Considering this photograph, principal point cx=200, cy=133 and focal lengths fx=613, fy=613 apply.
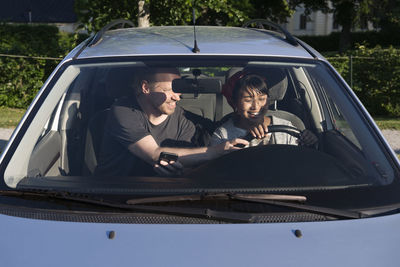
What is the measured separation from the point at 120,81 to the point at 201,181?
0.83 m

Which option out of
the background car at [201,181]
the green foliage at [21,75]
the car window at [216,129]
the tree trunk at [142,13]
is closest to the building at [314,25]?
the green foliage at [21,75]

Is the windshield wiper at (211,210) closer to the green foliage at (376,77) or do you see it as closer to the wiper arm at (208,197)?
the wiper arm at (208,197)

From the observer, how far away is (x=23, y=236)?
2291mm

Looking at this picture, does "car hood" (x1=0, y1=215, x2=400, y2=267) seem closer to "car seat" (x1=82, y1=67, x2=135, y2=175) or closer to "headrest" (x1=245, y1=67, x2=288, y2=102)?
"car seat" (x1=82, y1=67, x2=135, y2=175)

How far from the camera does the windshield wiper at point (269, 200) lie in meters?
2.39

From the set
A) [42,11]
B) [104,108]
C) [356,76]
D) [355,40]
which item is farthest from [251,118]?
[42,11]

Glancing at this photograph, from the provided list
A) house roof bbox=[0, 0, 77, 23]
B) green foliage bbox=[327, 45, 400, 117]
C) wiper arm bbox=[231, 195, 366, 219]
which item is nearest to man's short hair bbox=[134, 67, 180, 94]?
wiper arm bbox=[231, 195, 366, 219]

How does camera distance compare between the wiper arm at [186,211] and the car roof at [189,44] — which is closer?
the wiper arm at [186,211]

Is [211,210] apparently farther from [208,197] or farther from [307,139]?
[307,139]

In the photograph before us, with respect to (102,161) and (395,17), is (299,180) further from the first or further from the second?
(395,17)

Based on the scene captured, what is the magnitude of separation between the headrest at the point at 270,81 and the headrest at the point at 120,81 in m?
0.56

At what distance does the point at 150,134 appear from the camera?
3.12m

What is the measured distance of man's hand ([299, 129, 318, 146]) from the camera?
3.21 m

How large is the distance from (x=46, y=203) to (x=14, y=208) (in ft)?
0.41
